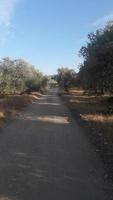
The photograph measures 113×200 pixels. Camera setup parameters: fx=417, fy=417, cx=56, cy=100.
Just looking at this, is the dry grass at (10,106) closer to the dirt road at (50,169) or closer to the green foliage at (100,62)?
the green foliage at (100,62)

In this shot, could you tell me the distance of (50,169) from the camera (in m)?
10.6

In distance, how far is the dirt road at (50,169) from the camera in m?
8.41

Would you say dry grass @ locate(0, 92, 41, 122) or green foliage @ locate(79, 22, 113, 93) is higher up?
green foliage @ locate(79, 22, 113, 93)

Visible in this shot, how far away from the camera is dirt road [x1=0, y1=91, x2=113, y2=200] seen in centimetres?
841

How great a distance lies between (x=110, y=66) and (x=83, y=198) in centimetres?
2342

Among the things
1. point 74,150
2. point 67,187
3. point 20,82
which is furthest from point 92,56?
point 20,82

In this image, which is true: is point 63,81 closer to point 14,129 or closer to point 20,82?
point 20,82

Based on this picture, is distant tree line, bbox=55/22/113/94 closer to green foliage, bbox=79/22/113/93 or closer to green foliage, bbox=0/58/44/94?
green foliage, bbox=79/22/113/93

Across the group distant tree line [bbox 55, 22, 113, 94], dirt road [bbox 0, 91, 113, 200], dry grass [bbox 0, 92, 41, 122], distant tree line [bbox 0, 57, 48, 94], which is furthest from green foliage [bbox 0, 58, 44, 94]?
dirt road [bbox 0, 91, 113, 200]

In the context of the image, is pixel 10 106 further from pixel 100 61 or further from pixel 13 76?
pixel 13 76

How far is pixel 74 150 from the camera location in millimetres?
13859

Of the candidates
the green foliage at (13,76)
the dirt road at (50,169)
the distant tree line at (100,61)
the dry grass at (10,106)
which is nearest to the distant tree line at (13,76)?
the green foliage at (13,76)

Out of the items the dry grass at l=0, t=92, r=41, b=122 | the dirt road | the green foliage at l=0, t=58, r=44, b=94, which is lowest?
the dirt road

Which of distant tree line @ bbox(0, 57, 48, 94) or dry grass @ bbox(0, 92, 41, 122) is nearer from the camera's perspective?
dry grass @ bbox(0, 92, 41, 122)
